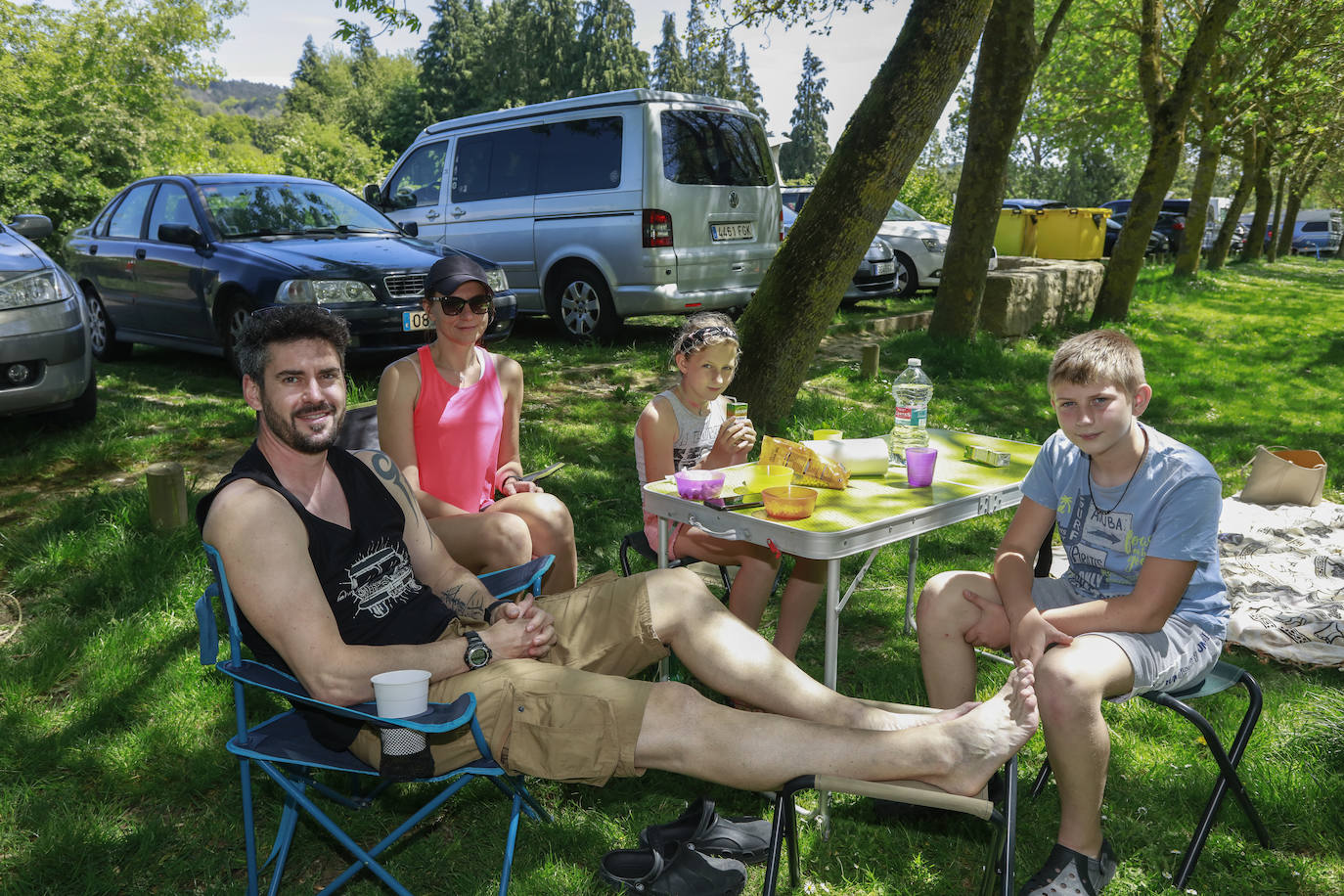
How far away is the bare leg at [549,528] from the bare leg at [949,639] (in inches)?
49.2

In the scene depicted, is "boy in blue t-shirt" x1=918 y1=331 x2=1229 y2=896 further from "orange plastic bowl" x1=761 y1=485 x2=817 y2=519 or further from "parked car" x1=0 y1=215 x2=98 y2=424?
"parked car" x1=0 y1=215 x2=98 y2=424

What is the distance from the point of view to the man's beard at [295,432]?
2387mm

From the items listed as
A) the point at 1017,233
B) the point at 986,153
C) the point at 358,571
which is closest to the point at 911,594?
the point at 358,571

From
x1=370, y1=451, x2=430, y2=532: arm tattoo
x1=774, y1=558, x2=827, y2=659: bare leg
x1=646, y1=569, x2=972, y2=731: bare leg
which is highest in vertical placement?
x1=370, y1=451, x2=430, y2=532: arm tattoo

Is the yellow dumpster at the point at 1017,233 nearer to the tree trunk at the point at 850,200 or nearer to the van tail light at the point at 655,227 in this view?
the van tail light at the point at 655,227

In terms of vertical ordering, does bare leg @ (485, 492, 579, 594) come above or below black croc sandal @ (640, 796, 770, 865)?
above

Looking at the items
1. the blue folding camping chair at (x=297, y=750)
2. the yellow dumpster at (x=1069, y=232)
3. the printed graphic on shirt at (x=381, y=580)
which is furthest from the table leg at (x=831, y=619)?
the yellow dumpster at (x=1069, y=232)

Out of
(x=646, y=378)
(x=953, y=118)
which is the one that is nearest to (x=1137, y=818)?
(x=646, y=378)

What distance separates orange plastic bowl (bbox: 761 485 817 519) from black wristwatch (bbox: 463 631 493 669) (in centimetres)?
86

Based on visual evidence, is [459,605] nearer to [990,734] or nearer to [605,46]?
[990,734]

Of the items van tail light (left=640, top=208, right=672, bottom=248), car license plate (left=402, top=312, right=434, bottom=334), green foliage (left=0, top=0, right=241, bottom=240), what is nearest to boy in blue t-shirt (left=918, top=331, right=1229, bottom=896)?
car license plate (left=402, top=312, right=434, bottom=334)

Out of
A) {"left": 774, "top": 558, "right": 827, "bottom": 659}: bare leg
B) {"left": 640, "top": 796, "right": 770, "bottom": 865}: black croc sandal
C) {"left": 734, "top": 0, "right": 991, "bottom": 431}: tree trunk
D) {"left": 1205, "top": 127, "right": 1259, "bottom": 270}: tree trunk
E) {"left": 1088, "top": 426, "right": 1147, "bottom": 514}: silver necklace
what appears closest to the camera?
{"left": 640, "top": 796, "right": 770, "bottom": 865}: black croc sandal

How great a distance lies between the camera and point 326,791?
244cm

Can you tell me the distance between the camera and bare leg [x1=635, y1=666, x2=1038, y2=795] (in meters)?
2.17
